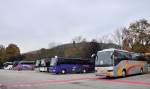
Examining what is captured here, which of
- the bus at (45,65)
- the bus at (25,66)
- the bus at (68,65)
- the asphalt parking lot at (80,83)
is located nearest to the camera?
the asphalt parking lot at (80,83)

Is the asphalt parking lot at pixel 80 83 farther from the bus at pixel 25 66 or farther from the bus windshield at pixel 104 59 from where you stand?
the bus at pixel 25 66

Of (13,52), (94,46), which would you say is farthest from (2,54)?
(94,46)

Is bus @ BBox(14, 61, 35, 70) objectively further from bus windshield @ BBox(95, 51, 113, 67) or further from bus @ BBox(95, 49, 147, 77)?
bus windshield @ BBox(95, 51, 113, 67)

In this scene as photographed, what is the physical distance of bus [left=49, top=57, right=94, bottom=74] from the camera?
42.2 meters

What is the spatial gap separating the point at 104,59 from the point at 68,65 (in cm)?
1596

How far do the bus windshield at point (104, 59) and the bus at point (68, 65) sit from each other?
1454 cm

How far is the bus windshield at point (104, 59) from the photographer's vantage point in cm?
2737

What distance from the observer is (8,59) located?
9956 centimetres

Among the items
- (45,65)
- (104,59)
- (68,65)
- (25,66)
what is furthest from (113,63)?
(25,66)

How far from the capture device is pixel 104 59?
27797 millimetres

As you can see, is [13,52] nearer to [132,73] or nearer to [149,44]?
[149,44]

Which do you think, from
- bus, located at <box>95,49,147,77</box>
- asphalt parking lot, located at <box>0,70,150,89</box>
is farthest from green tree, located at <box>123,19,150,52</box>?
asphalt parking lot, located at <box>0,70,150,89</box>

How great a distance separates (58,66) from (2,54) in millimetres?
65646

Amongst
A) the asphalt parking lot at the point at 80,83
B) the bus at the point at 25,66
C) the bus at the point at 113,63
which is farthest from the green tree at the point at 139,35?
the asphalt parking lot at the point at 80,83
